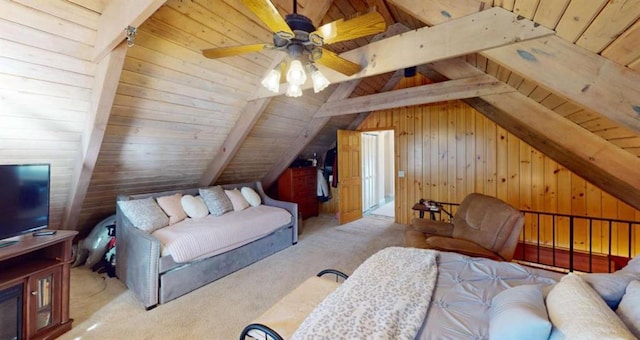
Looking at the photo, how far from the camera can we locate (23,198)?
194cm

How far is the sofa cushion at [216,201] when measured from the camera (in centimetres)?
360

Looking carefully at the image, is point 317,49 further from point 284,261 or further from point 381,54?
point 284,261

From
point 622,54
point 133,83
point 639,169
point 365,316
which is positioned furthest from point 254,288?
point 639,169

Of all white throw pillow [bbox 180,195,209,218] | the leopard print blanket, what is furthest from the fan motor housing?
white throw pillow [bbox 180,195,209,218]

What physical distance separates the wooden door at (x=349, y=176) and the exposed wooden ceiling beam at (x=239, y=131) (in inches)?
86.3

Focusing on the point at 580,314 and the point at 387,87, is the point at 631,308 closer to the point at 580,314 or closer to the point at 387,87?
the point at 580,314

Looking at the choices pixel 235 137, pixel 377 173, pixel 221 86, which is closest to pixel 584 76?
pixel 221 86

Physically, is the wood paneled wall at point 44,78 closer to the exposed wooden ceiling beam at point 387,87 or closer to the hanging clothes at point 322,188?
the hanging clothes at point 322,188

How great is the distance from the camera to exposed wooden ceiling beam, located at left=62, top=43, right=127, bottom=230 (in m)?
1.90

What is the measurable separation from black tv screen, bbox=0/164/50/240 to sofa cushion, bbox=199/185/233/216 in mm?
1680

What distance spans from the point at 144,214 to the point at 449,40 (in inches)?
134

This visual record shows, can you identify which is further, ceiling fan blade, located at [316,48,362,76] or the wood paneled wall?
ceiling fan blade, located at [316,48,362,76]

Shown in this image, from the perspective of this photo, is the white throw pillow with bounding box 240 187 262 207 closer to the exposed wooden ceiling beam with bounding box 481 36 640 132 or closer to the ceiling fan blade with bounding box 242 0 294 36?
the ceiling fan blade with bounding box 242 0 294 36

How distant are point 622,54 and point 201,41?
278 centimetres
